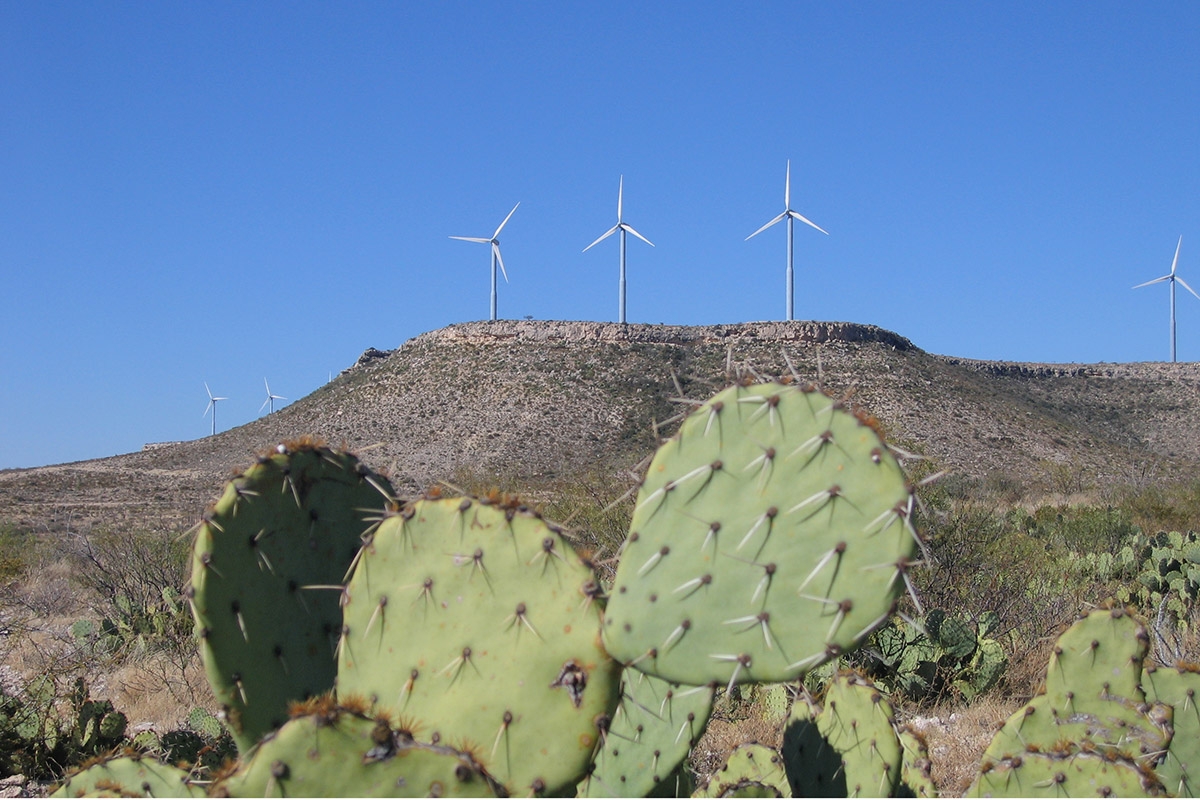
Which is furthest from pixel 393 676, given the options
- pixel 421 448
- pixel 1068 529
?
pixel 421 448

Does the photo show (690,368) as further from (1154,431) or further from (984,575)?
(984,575)

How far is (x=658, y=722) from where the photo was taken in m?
2.81

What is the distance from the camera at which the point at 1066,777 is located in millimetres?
2600

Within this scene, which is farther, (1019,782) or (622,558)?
(1019,782)

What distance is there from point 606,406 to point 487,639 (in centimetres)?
4649

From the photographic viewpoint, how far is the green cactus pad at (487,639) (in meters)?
2.16

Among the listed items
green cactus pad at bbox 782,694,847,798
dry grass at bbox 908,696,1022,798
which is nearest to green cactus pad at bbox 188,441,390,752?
green cactus pad at bbox 782,694,847,798

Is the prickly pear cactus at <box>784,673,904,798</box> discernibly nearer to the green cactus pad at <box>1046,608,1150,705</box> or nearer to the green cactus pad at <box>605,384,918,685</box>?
the green cactus pad at <box>1046,608,1150,705</box>

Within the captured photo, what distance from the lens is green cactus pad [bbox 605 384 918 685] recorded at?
212 cm

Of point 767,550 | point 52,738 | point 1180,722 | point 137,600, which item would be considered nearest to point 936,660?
point 1180,722

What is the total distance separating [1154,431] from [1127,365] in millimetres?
14771

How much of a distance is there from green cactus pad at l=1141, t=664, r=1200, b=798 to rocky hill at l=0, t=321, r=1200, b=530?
1175 inches

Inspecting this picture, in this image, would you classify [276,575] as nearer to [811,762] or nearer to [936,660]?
[811,762]

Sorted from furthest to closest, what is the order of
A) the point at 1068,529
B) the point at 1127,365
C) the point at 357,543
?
the point at 1127,365 → the point at 1068,529 → the point at 357,543
